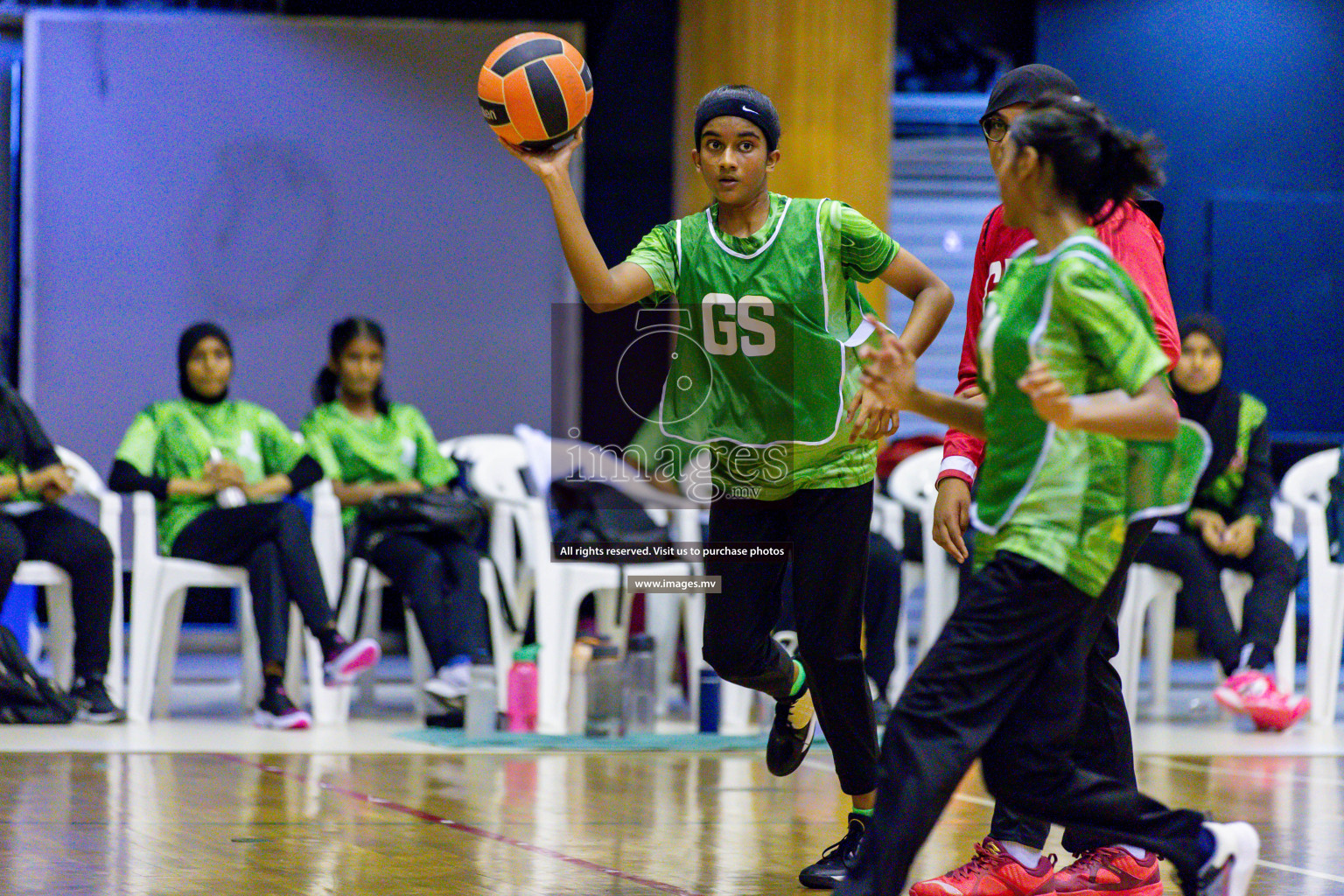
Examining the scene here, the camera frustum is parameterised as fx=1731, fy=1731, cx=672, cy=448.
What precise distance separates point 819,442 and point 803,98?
4277 millimetres

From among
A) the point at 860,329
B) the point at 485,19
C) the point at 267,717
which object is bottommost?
the point at 267,717

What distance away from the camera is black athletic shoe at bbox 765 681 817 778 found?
391cm

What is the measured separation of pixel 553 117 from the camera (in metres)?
3.42

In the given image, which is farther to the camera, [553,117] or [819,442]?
[819,442]

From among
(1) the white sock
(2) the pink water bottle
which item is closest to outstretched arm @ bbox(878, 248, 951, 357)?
(1) the white sock

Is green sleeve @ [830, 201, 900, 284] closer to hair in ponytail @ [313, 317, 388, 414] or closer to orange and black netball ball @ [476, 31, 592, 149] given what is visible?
orange and black netball ball @ [476, 31, 592, 149]

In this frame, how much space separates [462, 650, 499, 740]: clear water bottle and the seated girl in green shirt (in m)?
0.34

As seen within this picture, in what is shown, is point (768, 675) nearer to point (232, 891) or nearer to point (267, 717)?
point (232, 891)

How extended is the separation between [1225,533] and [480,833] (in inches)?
150

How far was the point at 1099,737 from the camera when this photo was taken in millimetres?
3242

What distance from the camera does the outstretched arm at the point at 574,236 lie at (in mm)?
3266

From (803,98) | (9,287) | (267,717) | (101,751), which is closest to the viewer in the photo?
(101,751)

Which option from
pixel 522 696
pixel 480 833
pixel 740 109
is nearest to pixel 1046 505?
pixel 740 109

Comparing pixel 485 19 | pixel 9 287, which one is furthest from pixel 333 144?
pixel 9 287
